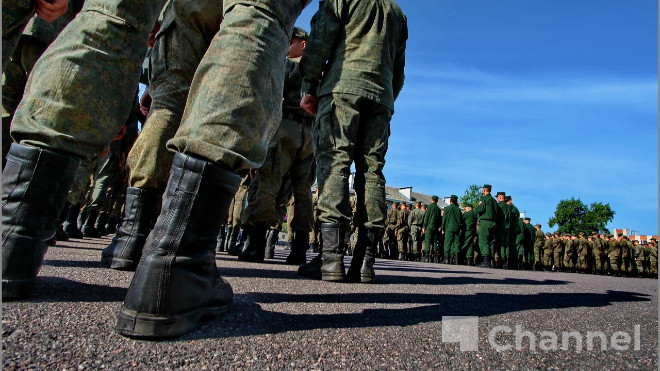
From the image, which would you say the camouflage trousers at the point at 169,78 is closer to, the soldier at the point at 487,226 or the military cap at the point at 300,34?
the military cap at the point at 300,34

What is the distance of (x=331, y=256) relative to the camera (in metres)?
2.62

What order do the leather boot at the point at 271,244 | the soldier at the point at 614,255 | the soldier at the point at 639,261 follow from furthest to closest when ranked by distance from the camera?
the soldier at the point at 639,261, the soldier at the point at 614,255, the leather boot at the point at 271,244

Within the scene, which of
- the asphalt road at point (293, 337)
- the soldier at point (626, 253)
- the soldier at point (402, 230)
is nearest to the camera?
the asphalt road at point (293, 337)

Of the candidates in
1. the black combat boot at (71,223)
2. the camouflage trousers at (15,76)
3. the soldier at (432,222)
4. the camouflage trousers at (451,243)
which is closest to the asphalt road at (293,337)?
the camouflage trousers at (15,76)

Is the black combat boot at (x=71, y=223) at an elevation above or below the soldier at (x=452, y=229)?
below

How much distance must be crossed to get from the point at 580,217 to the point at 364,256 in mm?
70743

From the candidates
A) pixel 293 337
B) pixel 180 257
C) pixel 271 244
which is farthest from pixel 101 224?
pixel 293 337

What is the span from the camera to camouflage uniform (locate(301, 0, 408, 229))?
276 cm

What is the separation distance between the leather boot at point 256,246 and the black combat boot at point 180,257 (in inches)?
112

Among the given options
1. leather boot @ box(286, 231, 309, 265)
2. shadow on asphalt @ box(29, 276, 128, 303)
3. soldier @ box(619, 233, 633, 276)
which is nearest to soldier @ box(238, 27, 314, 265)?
leather boot @ box(286, 231, 309, 265)

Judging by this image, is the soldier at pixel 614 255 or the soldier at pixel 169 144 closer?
the soldier at pixel 169 144

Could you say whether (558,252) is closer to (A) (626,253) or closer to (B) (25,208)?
(A) (626,253)

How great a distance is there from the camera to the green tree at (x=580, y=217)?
192ft

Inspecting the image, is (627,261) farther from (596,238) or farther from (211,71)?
(211,71)
